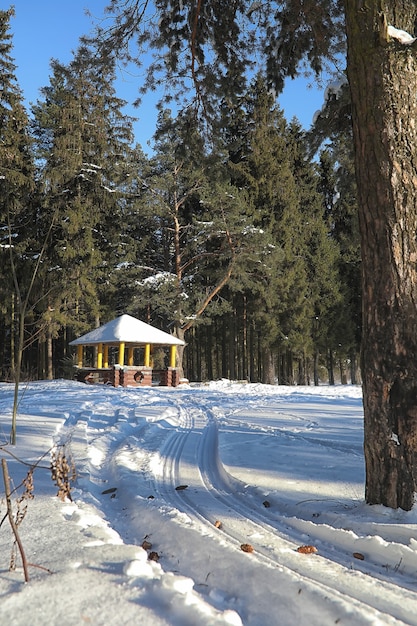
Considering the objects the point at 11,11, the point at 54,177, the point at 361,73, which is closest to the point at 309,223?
the point at 54,177

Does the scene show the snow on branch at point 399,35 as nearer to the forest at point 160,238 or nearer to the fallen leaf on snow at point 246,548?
the fallen leaf on snow at point 246,548

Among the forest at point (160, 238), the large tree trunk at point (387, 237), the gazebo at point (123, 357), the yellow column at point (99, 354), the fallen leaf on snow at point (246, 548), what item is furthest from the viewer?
the forest at point (160, 238)

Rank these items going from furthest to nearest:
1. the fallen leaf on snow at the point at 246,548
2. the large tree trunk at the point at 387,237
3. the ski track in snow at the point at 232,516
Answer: the large tree trunk at the point at 387,237 → the fallen leaf on snow at the point at 246,548 → the ski track in snow at the point at 232,516

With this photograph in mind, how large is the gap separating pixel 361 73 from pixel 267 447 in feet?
14.0

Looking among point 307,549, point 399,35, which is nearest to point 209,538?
point 307,549

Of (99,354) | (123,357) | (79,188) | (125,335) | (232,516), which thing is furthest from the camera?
(79,188)

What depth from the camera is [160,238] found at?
30953 millimetres

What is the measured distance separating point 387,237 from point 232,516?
2.49 metres

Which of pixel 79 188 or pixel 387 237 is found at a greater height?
pixel 79 188

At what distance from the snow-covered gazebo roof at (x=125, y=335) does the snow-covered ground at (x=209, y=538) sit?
14636mm

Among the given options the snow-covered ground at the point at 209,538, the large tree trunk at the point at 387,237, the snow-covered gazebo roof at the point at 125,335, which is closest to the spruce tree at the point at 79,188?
the snow-covered gazebo roof at the point at 125,335

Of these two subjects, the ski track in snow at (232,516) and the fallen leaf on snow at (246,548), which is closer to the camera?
Answer: the ski track in snow at (232,516)

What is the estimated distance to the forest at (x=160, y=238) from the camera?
77.5 ft

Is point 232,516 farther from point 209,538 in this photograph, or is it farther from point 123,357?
point 123,357
